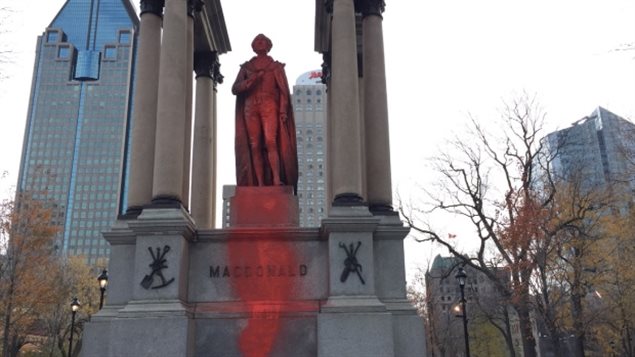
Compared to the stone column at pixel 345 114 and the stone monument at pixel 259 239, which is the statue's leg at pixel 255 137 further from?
the stone column at pixel 345 114

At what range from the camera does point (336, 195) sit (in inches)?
490

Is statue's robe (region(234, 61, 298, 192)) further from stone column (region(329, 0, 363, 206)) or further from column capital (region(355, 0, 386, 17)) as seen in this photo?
column capital (region(355, 0, 386, 17))

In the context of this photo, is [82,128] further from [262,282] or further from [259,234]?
[262,282]

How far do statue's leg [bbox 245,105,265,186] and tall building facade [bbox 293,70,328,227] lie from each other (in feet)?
378

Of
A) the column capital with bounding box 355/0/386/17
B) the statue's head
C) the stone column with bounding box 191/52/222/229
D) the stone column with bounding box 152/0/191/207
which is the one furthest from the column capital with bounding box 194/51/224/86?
the column capital with bounding box 355/0/386/17

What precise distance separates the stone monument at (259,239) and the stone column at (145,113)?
29 mm

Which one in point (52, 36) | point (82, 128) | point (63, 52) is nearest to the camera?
point (82, 128)

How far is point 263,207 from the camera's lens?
43.9 feet

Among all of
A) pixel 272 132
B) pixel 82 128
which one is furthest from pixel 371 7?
pixel 82 128

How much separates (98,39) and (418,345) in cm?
20805

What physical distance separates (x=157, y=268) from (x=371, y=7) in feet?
28.7

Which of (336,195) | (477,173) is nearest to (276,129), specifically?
(336,195)

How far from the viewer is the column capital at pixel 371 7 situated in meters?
14.8

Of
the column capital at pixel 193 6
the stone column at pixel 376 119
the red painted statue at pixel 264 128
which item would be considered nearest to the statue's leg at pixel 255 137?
the red painted statue at pixel 264 128
